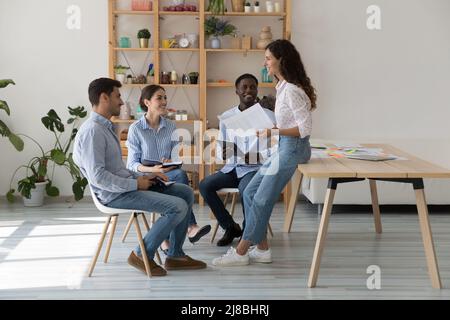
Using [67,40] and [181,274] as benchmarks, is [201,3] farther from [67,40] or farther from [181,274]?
[181,274]

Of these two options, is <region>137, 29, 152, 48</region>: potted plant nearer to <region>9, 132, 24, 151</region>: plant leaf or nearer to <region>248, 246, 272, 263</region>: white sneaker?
<region>9, 132, 24, 151</region>: plant leaf

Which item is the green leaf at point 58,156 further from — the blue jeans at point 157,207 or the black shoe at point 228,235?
the blue jeans at point 157,207

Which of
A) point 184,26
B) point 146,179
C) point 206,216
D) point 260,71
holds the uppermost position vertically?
point 184,26

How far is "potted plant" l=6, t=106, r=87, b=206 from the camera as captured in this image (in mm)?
6543

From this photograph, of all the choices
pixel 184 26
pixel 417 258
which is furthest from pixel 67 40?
pixel 417 258

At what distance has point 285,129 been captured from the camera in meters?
4.32

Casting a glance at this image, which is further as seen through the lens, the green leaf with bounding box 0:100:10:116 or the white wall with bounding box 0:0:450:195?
the white wall with bounding box 0:0:450:195

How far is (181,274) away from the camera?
14.5 ft

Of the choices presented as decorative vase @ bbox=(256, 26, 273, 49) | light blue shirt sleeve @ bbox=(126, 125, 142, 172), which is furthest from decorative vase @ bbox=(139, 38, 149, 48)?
light blue shirt sleeve @ bbox=(126, 125, 142, 172)

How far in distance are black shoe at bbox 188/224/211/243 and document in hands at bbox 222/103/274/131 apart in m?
0.73

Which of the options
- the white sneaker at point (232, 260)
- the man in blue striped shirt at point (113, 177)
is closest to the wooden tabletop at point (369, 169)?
the white sneaker at point (232, 260)

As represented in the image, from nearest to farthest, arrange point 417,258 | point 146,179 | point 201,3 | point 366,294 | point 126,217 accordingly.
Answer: point 366,294
point 146,179
point 417,258
point 126,217
point 201,3

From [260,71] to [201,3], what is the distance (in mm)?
894

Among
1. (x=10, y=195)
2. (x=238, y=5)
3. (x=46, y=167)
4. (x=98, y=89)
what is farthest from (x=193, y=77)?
(x=98, y=89)
